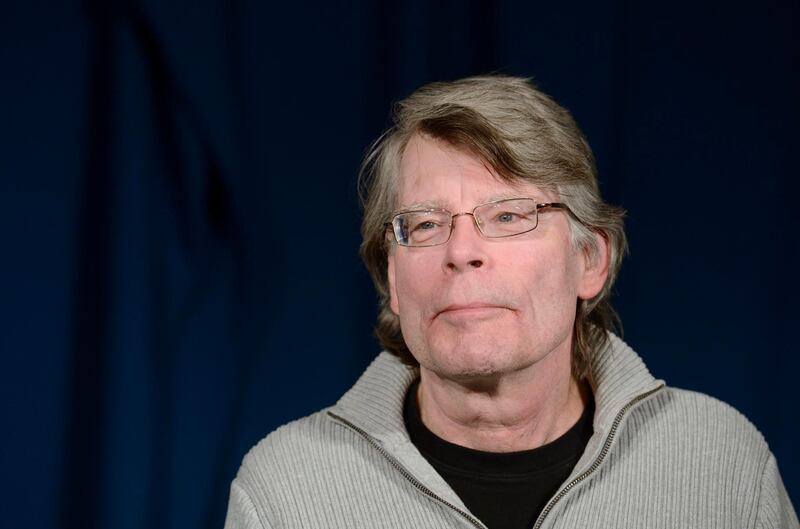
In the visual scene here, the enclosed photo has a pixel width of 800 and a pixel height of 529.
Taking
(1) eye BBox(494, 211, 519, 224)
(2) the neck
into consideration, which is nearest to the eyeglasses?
(1) eye BBox(494, 211, 519, 224)

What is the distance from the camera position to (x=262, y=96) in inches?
92.3

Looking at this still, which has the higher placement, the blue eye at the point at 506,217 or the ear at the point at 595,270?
the blue eye at the point at 506,217

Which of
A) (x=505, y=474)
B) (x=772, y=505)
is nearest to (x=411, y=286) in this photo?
(x=505, y=474)

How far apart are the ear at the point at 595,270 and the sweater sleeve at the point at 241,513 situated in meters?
0.71

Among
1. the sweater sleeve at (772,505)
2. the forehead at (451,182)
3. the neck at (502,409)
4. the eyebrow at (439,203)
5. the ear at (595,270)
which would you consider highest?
the forehead at (451,182)

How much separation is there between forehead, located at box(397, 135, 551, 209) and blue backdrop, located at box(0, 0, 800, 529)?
0.55m

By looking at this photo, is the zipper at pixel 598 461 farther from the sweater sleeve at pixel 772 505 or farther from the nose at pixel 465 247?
the nose at pixel 465 247

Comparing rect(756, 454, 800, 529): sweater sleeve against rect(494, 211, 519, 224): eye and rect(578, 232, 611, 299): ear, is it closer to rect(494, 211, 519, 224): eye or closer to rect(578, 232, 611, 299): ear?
rect(578, 232, 611, 299): ear

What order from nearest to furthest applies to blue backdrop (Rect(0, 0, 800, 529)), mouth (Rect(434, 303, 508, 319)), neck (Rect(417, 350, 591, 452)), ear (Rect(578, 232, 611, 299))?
mouth (Rect(434, 303, 508, 319)), neck (Rect(417, 350, 591, 452)), ear (Rect(578, 232, 611, 299)), blue backdrop (Rect(0, 0, 800, 529))

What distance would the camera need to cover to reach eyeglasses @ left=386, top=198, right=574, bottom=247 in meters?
1.76

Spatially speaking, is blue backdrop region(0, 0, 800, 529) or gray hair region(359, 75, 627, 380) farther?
blue backdrop region(0, 0, 800, 529)

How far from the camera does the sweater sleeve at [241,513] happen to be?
1.81m

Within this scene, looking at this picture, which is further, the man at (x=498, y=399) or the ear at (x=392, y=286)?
the ear at (x=392, y=286)

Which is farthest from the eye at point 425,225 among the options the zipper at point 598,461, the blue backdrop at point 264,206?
the blue backdrop at point 264,206
